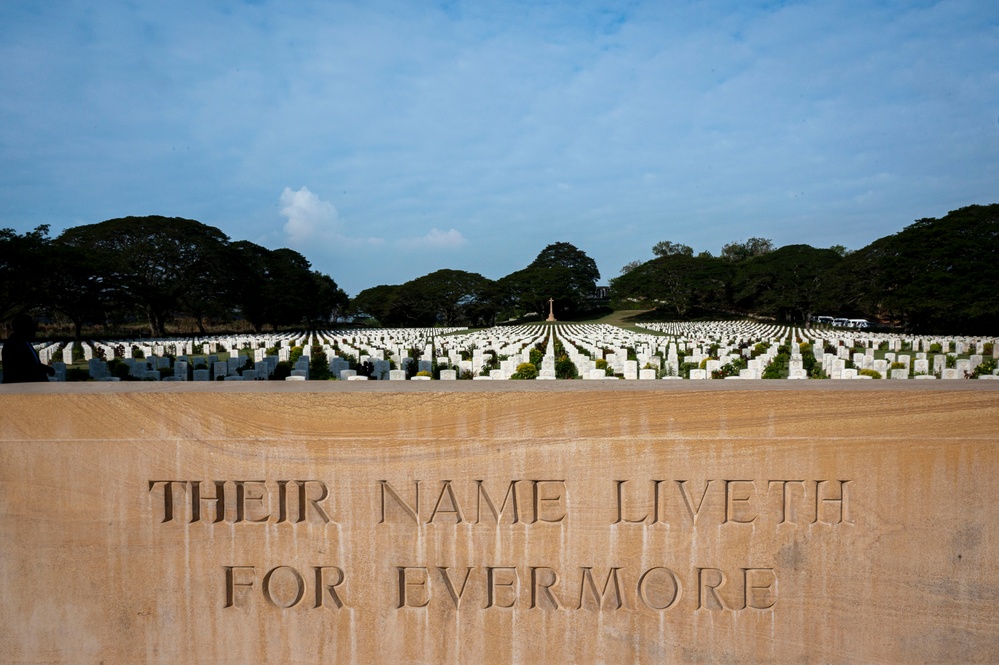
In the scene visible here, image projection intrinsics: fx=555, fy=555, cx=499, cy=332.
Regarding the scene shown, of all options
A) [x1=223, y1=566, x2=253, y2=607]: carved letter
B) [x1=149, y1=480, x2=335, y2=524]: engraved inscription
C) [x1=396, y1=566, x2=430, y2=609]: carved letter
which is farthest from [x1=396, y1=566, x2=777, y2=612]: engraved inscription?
[x1=223, y1=566, x2=253, y2=607]: carved letter

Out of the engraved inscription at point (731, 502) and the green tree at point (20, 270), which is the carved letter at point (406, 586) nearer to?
the engraved inscription at point (731, 502)

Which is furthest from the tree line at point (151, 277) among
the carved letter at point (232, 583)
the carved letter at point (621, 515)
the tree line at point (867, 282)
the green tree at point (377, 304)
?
the tree line at point (867, 282)

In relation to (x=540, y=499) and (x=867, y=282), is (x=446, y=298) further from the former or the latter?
(x=540, y=499)

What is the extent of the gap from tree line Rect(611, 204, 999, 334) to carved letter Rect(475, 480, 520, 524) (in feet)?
136

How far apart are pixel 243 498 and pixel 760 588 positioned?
2.21 m

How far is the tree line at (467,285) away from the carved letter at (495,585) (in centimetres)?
3577

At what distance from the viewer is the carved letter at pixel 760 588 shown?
230cm

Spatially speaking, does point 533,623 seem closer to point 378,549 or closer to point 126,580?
point 378,549

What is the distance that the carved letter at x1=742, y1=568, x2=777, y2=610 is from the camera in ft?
7.56

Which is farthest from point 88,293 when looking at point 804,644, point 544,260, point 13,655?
point 544,260

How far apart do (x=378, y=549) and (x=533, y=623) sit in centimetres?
73

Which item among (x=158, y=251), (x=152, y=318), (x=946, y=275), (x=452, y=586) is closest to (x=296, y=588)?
(x=452, y=586)

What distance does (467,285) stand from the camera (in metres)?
73.0

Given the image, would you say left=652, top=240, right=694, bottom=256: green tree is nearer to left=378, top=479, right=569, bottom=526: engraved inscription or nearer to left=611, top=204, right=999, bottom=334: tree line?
left=611, top=204, right=999, bottom=334: tree line
